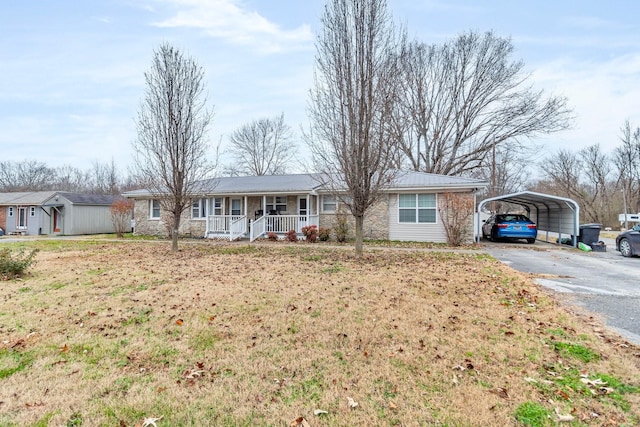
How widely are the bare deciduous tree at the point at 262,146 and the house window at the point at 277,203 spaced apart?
22083 mm

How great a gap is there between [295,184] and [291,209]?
4.57ft

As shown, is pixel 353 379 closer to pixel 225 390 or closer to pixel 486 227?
pixel 225 390

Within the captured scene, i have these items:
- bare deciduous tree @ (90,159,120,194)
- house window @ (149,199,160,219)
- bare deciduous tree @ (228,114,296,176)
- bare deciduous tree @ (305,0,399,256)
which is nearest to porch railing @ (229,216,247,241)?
house window @ (149,199,160,219)

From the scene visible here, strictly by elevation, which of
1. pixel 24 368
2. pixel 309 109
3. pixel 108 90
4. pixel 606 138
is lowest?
pixel 24 368

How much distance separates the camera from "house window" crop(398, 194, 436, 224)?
49.1ft

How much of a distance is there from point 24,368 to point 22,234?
91.2 feet

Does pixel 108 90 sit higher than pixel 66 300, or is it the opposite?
pixel 108 90

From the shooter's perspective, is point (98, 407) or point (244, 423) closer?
point (244, 423)

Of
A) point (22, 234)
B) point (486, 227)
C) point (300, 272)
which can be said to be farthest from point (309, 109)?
point (22, 234)

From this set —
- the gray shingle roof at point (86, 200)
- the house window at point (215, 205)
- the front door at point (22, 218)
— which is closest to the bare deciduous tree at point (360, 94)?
the house window at point (215, 205)

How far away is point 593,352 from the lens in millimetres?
3473

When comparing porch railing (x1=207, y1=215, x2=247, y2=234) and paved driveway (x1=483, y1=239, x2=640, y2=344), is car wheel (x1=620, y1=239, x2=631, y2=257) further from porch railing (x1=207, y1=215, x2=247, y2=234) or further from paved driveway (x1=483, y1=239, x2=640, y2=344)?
porch railing (x1=207, y1=215, x2=247, y2=234)

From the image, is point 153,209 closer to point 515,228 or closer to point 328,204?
point 328,204

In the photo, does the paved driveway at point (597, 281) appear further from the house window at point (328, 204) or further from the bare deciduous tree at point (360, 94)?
the house window at point (328, 204)
